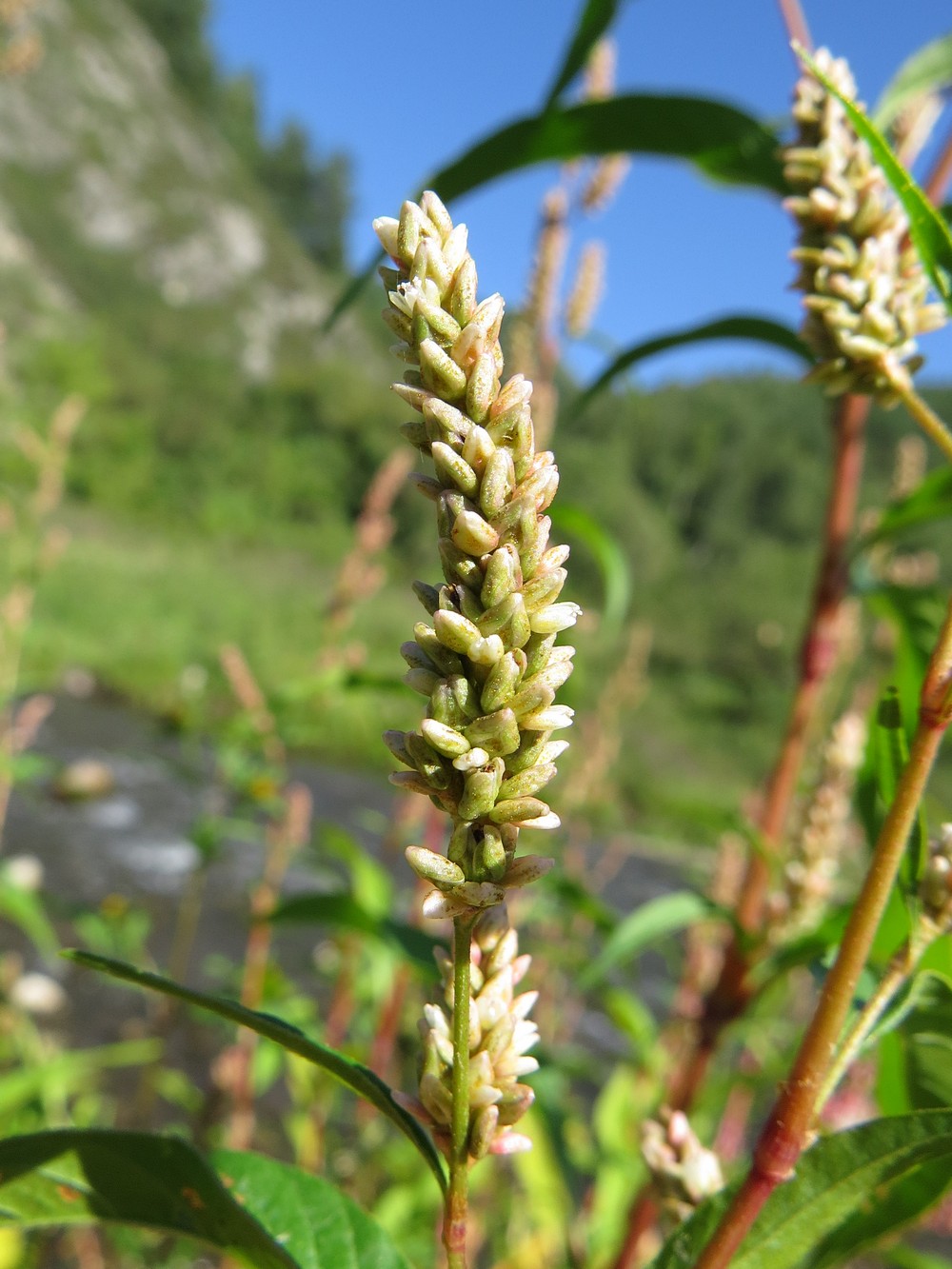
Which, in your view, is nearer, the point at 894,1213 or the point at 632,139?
the point at 894,1213

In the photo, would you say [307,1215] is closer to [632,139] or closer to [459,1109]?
[459,1109]

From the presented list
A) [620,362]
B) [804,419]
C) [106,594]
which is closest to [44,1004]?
[620,362]

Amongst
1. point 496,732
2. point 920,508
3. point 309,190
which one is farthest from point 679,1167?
point 309,190

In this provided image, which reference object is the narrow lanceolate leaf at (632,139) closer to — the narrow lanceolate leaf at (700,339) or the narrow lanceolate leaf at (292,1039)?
the narrow lanceolate leaf at (700,339)

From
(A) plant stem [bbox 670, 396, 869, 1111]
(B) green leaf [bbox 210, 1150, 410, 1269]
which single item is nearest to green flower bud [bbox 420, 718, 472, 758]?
(B) green leaf [bbox 210, 1150, 410, 1269]

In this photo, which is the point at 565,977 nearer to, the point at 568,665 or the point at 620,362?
the point at 620,362
